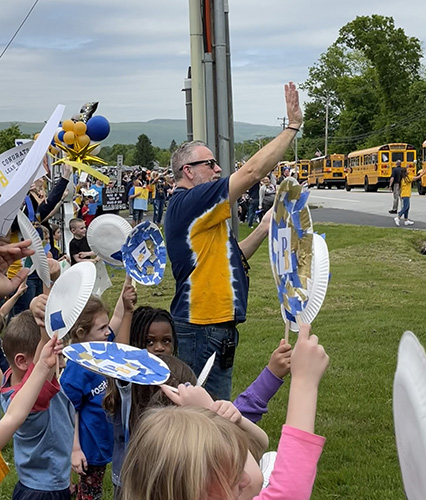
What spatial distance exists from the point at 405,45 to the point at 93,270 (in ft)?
221

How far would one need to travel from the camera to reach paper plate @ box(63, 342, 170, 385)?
2.21 metres

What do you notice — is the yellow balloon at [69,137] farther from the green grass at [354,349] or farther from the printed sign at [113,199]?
the printed sign at [113,199]

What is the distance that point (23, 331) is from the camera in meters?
3.24

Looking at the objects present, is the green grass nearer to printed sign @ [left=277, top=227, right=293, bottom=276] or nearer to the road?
printed sign @ [left=277, top=227, right=293, bottom=276]

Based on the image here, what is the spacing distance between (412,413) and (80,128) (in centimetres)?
749

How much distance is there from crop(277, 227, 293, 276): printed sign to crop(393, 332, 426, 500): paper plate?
115 cm

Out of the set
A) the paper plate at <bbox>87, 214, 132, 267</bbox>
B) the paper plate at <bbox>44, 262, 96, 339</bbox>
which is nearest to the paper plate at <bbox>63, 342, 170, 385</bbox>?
the paper plate at <bbox>44, 262, 96, 339</bbox>

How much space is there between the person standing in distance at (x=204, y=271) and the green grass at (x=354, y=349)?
116 cm

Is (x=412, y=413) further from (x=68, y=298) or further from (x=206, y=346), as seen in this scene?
(x=206, y=346)

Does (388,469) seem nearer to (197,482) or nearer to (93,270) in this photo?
(93,270)

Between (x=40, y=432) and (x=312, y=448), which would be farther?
(x=40, y=432)

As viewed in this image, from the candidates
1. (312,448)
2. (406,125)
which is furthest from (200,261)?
(406,125)

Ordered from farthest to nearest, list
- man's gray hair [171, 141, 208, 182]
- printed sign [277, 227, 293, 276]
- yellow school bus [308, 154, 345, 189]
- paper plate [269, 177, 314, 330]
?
yellow school bus [308, 154, 345, 189], man's gray hair [171, 141, 208, 182], printed sign [277, 227, 293, 276], paper plate [269, 177, 314, 330]

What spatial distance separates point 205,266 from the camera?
4129mm
